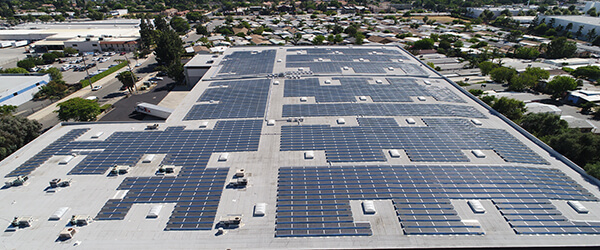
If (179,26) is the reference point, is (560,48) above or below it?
below

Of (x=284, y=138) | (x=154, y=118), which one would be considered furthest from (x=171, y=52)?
(x=284, y=138)

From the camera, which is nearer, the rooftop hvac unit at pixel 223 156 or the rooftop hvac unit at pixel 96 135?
→ the rooftop hvac unit at pixel 223 156

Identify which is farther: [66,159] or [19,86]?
[19,86]

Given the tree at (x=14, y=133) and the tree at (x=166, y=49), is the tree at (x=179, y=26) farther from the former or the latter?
the tree at (x=14, y=133)

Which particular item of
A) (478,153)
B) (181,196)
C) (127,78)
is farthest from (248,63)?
(478,153)

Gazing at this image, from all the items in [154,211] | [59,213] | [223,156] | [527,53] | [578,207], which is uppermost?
[223,156]

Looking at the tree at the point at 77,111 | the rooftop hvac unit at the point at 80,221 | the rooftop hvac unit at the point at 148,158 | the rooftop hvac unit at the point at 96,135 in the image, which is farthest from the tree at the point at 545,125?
the tree at the point at 77,111

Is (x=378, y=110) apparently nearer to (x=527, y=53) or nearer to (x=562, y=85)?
(x=562, y=85)

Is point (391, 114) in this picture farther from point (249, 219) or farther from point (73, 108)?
point (73, 108)
